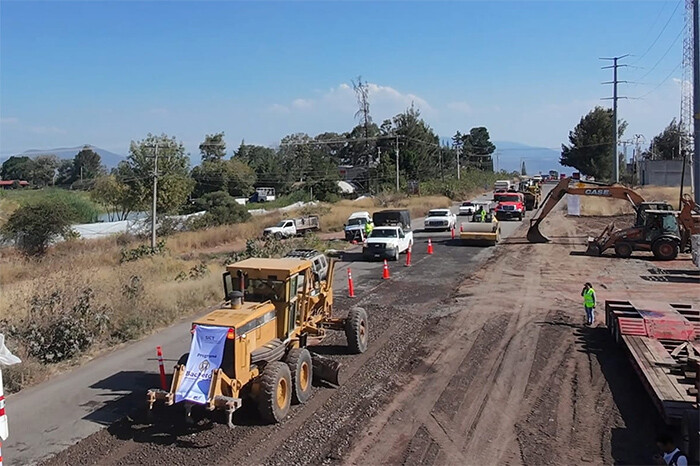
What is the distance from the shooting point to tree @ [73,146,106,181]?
441 ft

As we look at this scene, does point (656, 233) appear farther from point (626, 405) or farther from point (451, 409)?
point (451, 409)

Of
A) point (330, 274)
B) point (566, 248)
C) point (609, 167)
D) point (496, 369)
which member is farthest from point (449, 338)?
point (609, 167)

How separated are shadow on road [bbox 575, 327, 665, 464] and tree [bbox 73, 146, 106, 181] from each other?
13210 cm

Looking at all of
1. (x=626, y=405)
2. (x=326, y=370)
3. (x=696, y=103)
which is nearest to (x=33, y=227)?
(x=326, y=370)

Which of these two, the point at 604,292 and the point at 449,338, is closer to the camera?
the point at 449,338

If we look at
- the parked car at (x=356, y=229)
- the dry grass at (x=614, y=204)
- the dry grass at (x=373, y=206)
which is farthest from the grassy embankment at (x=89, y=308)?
the dry grass at (x=614, y=204)

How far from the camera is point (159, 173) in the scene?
43625 mm

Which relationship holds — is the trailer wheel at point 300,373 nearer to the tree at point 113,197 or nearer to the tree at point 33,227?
the tree at point 33,227

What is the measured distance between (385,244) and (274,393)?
19.6 metres

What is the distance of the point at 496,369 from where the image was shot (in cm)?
1265

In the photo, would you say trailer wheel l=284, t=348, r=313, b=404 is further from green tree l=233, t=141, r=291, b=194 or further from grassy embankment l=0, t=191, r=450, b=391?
green tree l=233, t=141, r=291, b=194

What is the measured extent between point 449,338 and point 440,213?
94.3 ft

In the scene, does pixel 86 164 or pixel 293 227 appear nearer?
pixel 293 227

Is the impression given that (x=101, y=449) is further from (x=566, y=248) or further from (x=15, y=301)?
(x=566, y=248)
